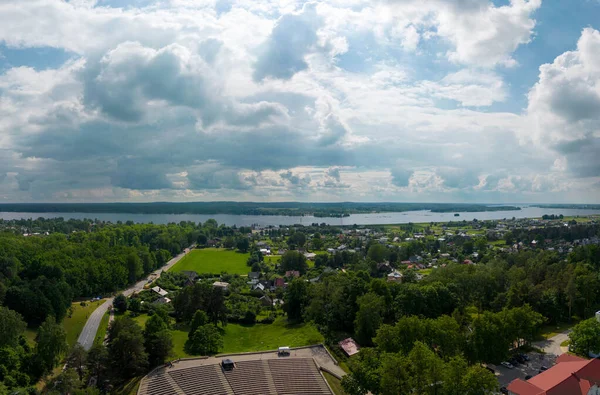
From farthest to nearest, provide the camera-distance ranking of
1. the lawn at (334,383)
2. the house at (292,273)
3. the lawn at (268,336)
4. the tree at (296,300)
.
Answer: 1. the house at (292,273)
2. the tree at (296,300)
3. the lawn at (268,336)
4. the lawn at (334,383)

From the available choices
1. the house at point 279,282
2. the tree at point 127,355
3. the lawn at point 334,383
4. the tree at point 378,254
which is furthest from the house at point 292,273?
the tree at point 127,355

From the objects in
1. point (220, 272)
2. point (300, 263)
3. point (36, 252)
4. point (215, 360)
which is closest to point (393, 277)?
point (300, 263)

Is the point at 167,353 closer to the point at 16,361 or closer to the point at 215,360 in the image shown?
the point at 215,360

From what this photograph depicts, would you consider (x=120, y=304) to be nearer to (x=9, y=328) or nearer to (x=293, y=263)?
(x=9, y=328)

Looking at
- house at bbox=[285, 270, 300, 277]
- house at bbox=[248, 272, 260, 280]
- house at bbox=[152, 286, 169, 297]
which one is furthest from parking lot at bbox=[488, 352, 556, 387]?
house at bbox=[248, 272, 260, 280]

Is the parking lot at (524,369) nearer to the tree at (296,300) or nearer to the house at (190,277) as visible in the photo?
the tree at (296,300)

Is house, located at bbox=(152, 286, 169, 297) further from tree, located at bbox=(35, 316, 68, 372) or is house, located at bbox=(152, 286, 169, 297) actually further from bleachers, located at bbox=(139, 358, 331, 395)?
bleachers, located at bbox=(139, 358, 331, 395)

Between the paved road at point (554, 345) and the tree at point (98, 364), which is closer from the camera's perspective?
the tree at point (98, 364)
